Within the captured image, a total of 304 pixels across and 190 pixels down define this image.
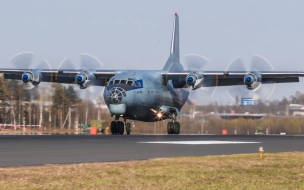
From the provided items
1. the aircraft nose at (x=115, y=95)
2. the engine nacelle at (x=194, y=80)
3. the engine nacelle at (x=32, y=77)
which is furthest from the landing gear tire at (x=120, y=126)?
the engine nacelle at (x=32, y=77)

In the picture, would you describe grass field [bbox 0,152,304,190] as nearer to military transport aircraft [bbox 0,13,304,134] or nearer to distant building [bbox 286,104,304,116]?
military transport aircraft [bbox 0,13,304,134]

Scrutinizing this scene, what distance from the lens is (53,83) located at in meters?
58.8

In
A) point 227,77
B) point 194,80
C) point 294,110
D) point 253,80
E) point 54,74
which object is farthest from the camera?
point 294,110

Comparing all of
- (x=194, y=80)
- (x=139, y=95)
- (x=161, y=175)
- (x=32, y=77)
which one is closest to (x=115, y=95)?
(x=139, y=95)

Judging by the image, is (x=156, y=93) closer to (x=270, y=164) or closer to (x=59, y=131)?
(x=59, y=131)

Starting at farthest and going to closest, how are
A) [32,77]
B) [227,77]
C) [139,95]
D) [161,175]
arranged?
[32,77], [227,77], [139,95], [161,175]

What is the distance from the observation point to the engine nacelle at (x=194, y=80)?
49.7 metres

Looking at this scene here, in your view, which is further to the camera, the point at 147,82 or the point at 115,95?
the point at 147,82

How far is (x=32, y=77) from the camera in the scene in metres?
51.3

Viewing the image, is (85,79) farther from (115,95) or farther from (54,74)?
(115,95)

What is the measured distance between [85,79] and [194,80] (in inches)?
352

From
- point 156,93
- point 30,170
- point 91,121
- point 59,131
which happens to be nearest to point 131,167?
point 30,170

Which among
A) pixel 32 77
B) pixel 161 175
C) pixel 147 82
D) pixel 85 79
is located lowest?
pixel 161 175

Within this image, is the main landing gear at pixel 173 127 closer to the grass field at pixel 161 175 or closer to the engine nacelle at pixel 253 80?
the engine nacelle at pixel 253 80
